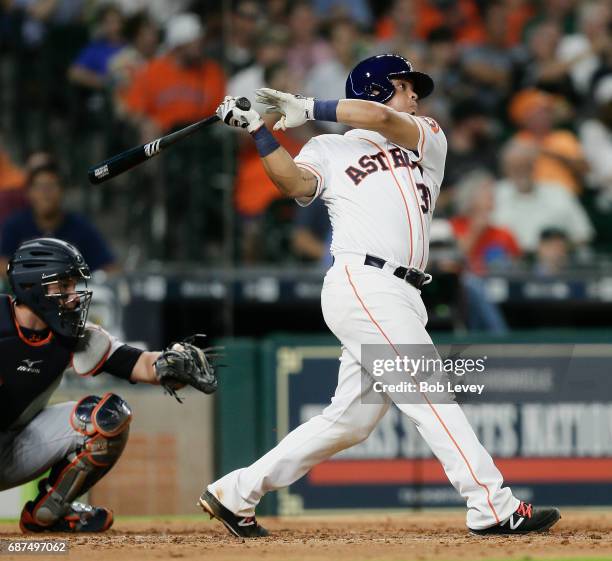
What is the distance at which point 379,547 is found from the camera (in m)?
4.76

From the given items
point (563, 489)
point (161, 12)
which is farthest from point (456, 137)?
point (563, 489)

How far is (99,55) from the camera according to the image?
870 centimetres

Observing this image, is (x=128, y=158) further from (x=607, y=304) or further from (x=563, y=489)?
(x=607, y=304)

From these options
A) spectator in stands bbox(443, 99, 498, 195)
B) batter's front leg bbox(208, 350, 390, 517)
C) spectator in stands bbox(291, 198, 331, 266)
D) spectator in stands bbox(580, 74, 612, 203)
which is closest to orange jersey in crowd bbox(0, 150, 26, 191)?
spectator in stands bbox(291, 198, 331, 266)

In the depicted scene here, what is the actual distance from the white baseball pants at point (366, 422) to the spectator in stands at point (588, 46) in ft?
19.5

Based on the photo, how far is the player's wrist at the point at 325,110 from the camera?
4.83m

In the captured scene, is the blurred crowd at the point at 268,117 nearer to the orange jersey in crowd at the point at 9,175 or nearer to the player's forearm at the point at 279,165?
the orange jersey in crowd at the point at 9,175

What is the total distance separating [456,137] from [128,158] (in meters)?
4.75

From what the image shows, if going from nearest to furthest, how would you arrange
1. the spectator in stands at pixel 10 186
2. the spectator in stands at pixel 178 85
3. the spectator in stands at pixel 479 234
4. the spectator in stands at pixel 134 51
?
the spectator in stands at pixel 10 186
the spectator in stands at pixel 178 85
the spectator in stands at pixel 479 234
the spectator in stands at pixel 134 51

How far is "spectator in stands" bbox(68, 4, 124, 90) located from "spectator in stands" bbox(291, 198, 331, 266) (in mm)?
1606

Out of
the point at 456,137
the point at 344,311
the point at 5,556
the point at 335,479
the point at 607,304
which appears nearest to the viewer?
the point at 5,556

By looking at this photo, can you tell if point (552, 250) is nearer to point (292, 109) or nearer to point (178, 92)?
point (178, 92)

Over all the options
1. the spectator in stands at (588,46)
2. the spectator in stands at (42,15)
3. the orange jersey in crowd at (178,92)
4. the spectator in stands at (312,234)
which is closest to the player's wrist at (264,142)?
the orange jersey in crowd at (178,92)

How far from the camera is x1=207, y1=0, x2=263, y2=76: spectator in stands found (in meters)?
8.13
